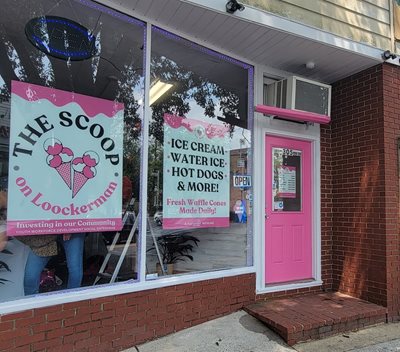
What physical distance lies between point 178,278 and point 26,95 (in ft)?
7.44

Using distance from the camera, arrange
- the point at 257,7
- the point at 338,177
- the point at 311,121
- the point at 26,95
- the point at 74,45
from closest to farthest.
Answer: the point at 26,95, the point at 74,45, the point at 257,7, the point at 311,121, the point at 338,177

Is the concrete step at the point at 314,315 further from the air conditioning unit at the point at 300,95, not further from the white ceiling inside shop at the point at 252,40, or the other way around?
the white ceiling inside shop at the point at 252,40

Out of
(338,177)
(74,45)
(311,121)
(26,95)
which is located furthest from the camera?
(338,177)

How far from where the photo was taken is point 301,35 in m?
4.28

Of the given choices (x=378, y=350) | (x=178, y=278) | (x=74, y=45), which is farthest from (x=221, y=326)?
(x=74, y=45)

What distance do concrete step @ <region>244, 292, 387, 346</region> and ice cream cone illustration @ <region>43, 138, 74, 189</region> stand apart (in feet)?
8.14

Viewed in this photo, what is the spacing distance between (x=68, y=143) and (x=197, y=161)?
4.78ft

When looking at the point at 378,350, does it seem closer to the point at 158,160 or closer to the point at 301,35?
the point at 158,160

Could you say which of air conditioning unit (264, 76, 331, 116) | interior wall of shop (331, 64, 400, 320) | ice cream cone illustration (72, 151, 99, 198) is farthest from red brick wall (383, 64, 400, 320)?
ice cream cone illustration (72, 151, 99, 198)

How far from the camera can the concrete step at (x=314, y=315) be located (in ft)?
13.0

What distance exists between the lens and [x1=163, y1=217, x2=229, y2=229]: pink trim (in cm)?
421

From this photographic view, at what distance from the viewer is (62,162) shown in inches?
138

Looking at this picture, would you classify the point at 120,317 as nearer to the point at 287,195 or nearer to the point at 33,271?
the point at 33,271

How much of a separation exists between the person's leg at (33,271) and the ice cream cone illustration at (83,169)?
62 cm
